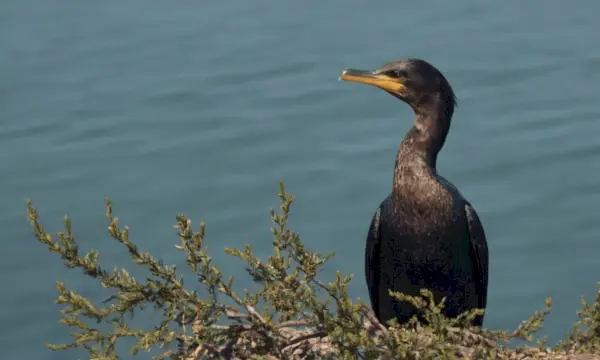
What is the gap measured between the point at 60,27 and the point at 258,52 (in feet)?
8.35

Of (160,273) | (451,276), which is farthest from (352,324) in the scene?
(451,276)

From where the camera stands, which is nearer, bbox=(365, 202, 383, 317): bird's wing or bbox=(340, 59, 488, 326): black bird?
bbox=(340, 59, 488, 326): black bird

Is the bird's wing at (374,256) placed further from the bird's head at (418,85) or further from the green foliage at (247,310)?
the green foliage at (247,310)

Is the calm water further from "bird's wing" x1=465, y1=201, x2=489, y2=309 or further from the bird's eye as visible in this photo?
the bird's eye

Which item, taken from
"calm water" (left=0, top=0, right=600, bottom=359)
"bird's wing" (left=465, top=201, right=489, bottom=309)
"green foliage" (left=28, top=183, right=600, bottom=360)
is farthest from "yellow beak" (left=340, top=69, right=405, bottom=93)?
"calm water" (left=0, top=0, right=600, bottom=359)

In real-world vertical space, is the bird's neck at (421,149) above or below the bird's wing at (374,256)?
above

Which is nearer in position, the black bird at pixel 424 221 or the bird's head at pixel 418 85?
the black bird at pixel 424 221

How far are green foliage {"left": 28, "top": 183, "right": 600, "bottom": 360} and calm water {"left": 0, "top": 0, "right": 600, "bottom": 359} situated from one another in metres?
6.05

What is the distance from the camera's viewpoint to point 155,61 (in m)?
16.2

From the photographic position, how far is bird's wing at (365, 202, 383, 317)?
311 inches

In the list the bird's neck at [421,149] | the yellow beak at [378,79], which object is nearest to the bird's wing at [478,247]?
the bird's neck at [421,149]

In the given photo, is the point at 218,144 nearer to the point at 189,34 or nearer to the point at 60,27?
the point at 189,34

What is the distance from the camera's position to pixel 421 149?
7.69 m

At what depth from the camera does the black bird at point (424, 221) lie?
7547 millimetres
